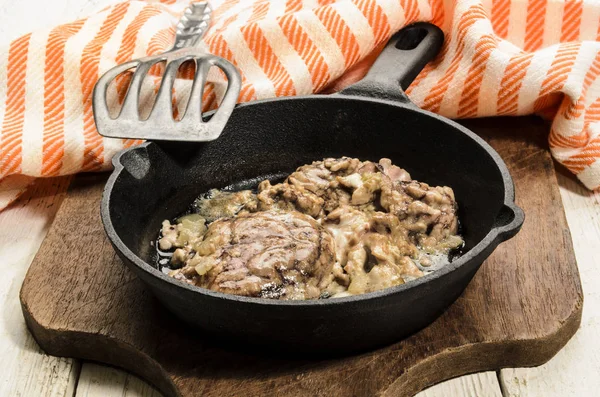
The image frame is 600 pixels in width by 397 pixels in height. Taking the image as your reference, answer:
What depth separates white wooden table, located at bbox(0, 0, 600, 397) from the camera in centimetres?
188

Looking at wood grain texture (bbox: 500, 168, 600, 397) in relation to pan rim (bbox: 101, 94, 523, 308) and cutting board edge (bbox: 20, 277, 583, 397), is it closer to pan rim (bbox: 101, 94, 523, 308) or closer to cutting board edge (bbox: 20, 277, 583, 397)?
cutting board edge (bbox: 20, 277, 583, 397)

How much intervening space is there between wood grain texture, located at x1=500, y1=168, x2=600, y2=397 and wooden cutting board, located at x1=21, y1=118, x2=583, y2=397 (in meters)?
0.03

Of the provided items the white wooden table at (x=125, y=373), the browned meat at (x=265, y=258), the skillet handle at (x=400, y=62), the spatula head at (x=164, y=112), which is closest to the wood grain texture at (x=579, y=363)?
the white wooden table at (x=125, y=373)

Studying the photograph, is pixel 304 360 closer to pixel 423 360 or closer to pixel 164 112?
pixel 423 360

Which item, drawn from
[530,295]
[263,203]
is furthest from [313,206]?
[530,295]

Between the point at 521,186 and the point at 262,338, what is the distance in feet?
3.68

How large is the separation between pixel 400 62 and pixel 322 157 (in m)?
0.42

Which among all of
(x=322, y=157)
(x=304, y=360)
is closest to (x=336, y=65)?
(x=322, y=157)

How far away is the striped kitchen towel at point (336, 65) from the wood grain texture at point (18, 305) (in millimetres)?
79

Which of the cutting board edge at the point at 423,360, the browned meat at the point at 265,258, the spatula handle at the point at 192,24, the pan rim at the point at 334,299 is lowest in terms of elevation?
the cutting board edge at the point at 423,360

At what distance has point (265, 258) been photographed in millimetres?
1846

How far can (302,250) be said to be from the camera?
1.87 metres

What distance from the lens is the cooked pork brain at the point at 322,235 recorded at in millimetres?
1842

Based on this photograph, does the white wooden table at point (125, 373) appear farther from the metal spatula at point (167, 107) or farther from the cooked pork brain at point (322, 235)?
the metal spatula at point (167, 107)
